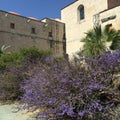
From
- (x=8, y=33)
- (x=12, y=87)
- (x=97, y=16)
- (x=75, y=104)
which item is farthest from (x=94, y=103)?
(x=8, y=33)

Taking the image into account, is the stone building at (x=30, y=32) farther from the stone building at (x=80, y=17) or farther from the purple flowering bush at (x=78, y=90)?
the purple flowering bush at (x=78, y=90)

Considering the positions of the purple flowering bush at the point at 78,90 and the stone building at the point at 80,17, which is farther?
the stone building at the point at 80,17

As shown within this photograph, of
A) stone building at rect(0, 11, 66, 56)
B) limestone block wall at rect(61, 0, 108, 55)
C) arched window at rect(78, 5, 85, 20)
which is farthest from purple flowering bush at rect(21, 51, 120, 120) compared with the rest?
arched window at rect(78, 5, 85, 20)

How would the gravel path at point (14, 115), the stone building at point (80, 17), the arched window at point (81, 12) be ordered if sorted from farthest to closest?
the arched window at point (81, 12)
the stone building at point (80, 17)
the gravel path at point (14, 115)

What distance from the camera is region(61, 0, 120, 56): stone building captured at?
3303cm

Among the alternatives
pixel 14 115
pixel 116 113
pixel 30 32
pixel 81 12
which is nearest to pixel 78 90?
pixel 116 113

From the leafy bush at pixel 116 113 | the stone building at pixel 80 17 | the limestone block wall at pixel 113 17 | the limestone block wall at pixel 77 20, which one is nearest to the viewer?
the leafy bush at pixel 116 113

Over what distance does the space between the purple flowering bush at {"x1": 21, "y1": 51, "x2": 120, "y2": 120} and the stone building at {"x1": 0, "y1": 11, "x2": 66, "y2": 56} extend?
25832mm

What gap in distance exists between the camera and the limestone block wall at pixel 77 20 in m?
34.2

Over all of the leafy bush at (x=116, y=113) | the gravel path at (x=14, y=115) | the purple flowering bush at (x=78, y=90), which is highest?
the purple flowering bush at (x=78, y=90)

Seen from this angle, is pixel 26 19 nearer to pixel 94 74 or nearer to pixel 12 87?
pixel 12 87

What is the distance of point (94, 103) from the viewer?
7332 millimetres

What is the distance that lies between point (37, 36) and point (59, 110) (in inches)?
1284

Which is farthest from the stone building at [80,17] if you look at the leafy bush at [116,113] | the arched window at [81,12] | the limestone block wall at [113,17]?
the leafy bush at [116,113]
